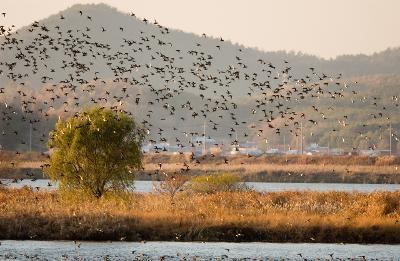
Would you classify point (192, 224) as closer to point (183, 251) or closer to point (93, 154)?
point (183, 251)

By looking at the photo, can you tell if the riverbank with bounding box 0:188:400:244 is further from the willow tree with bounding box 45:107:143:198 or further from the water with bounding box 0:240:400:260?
the willow tree with bounding box 45:107:143:198

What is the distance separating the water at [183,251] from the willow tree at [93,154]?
14.4 metres

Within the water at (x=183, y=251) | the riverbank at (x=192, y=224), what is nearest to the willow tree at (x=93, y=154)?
the riverbank at (x=192, y=224)

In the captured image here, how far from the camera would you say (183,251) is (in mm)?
55938

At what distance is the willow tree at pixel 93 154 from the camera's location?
72125 millimetres

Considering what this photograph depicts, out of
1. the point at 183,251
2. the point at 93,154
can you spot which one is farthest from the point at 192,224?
the point at 93,154

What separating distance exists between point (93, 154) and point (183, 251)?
18.6 metres

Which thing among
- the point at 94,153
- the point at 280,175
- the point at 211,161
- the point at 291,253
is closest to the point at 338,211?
the point at 291,253

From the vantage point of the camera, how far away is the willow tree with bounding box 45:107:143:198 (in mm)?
72125

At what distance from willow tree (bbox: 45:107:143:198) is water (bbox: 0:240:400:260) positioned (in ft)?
47.2

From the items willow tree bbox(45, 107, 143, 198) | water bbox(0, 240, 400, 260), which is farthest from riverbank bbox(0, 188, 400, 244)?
willow tree bbox(45, 107, 143, 198)

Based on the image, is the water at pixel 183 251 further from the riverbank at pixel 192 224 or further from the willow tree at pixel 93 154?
the willow tree at pixel 93 154

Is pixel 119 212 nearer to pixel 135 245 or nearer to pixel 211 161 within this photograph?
pixel 135 245

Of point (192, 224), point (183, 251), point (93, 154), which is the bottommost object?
point (183, 251)
